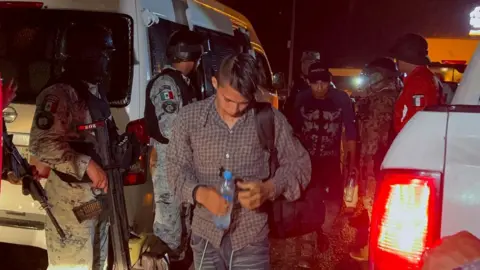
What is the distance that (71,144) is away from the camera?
11.7 feet

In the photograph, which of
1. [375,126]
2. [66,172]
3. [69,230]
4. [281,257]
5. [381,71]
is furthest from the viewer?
[281,257]

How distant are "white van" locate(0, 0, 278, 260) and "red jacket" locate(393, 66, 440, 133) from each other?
192 centimetres

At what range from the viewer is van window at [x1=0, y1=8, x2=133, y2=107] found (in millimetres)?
4414

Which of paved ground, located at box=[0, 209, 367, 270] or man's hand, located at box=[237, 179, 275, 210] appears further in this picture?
paved ground, located at box=[0, 209, 367, 270]

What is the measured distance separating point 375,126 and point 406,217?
329 centimetres

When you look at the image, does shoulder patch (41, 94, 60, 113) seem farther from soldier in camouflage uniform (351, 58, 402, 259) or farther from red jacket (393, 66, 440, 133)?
soldier in camouflage uniform (351, 58, 402, 259)

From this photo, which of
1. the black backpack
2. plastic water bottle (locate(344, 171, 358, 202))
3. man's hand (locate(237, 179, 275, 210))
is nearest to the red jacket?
plastic water bottle (locate(344, 171, 358, 202))

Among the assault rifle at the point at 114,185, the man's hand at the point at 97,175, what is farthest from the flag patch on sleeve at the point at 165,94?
the man's hand at the point at 97,175

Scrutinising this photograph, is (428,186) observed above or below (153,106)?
below

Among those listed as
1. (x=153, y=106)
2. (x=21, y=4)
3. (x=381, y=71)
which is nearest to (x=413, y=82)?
(x=381, y=71)

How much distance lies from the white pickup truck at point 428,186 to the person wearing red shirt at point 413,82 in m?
2.22

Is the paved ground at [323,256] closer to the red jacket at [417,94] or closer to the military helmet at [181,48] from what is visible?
the red jacket at [417,94]

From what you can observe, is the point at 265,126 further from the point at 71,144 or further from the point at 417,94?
the point at 417,94

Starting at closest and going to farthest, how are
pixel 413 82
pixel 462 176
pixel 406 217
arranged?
pixel 462 176, pixel 406 217, pixel 413 82
